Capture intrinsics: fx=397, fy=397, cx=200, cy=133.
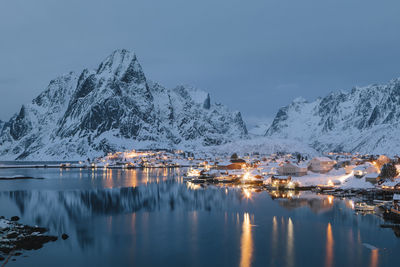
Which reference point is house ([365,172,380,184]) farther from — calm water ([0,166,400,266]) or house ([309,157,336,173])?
house ([309,157,336,173])

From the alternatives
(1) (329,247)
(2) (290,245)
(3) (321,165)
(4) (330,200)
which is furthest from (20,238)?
(3) (321,165)

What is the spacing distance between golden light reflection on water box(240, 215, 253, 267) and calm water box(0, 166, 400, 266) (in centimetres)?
8

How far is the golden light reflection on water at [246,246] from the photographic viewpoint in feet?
100

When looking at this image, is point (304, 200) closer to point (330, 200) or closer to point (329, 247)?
point (330, 200)

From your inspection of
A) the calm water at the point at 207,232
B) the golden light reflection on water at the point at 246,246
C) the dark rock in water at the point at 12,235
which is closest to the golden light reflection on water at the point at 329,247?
the calm water at the point at 207,232

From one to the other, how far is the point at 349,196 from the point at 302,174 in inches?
1011

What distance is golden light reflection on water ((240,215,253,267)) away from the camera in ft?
100

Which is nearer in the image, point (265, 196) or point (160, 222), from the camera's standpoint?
point (160, 222)

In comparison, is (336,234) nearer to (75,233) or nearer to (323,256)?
(323,256)

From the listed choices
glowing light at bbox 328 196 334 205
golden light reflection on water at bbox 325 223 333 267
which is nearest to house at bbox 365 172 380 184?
glowing light at bbox 328 196 334 205

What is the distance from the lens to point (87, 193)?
243ft

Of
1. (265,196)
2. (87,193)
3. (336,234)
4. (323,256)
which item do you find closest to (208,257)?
(323,256)

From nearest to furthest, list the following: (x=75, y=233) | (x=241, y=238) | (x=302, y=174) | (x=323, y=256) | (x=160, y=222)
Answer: (x=323, y=256) → (x=241, y=238) → (x=75, y=233) → (x=160, y=222) → (x=302, y=174)

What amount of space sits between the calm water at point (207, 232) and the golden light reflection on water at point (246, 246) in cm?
8
